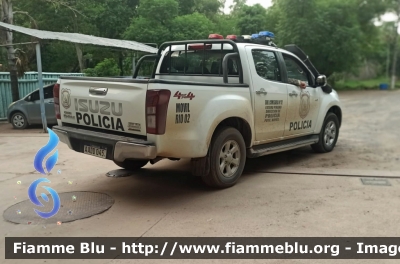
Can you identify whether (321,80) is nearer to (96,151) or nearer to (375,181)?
(375,181)

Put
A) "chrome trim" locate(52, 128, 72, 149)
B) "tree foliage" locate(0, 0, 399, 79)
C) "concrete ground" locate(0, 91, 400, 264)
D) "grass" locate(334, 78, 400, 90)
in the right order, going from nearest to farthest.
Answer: "concrete ground" locate(0, 91, 400, 264)
"chrome trim" locate(52, 128, 72, 149)
"tree foliage" locate(0, 0, 399, 79)
"grass" locate(334, 78, 400, 90)

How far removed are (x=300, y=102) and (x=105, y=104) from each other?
3.27 meters

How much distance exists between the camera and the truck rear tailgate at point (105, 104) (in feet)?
13.7

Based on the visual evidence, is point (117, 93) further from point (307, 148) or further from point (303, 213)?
point (307, 148)

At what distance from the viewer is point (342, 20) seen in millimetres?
25125

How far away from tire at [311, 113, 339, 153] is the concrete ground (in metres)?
0.16

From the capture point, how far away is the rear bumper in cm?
411

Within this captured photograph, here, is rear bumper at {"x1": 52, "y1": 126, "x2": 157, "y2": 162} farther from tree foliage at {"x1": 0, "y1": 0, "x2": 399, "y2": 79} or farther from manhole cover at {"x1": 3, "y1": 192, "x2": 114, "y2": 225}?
tree foliage at {"x1": 0, "y1": 0, "x2": 399, "y2": 79}

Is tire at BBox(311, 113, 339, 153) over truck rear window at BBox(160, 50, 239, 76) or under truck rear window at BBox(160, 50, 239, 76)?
under

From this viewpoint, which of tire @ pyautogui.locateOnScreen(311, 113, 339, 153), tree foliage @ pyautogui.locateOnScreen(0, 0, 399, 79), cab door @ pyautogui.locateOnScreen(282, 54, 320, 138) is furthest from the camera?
tree foliage @ pyautogui.locateOnScreen(0, 0, 399, 79)

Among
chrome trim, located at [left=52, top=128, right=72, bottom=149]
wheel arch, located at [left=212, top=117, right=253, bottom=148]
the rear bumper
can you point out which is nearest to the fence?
chrome trim, located at [left=52, top=128, right=72, bottom=149]

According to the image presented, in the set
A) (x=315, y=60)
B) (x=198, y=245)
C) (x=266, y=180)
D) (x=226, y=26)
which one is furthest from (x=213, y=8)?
(x=198, y=245)

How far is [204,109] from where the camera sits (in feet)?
14.7

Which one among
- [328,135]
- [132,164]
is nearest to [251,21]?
[328,135]
